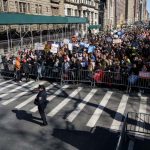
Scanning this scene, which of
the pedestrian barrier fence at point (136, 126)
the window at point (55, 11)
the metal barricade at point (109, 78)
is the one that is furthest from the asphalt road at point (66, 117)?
the window at point (55, 11)

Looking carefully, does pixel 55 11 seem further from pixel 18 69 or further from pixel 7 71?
pixel 18 69

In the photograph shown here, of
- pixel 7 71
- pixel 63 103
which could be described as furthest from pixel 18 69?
pixel 63 103

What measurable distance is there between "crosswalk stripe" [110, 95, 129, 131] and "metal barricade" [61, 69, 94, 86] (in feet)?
9.04

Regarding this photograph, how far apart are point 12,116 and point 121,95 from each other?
6.15m

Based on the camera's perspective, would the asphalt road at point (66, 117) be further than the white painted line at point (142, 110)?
No

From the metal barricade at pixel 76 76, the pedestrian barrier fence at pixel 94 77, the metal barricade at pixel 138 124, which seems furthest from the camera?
the metal barricade at pixel 76 76

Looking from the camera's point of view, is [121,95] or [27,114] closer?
[27,114]

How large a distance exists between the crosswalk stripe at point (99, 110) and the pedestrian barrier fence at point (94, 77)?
3.23ft

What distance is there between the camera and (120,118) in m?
13.3

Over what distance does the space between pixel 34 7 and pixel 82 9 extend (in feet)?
119

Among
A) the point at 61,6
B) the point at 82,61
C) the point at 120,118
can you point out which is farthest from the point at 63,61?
the point at 61,6

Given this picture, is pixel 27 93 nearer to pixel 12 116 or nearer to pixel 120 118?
pixel 12 116

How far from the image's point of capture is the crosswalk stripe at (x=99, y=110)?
41.8 feet

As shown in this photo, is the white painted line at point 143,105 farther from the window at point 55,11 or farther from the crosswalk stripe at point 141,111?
the window at point 55,11
